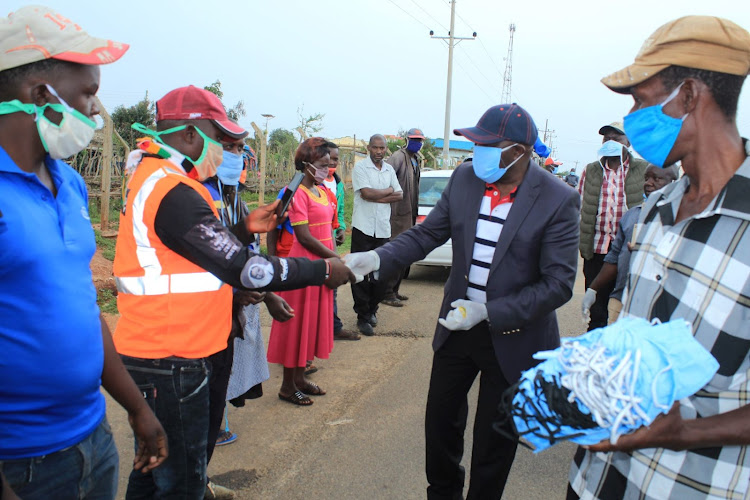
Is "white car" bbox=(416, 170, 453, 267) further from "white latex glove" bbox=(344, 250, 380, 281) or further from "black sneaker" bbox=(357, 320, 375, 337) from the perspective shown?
"white latex glove" bbox=(344, 250, 380, 281)

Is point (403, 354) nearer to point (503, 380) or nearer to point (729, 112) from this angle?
point (503, 380)

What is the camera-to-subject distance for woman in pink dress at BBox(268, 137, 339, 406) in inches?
169

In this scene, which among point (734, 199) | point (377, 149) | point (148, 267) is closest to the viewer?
point (734, 199)

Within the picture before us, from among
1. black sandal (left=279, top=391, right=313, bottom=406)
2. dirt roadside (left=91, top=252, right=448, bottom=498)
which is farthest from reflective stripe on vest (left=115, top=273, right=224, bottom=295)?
black sandal (left=279, top=391, right=313, bottom=406)

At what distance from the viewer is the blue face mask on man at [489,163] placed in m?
2.62

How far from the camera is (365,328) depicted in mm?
6078

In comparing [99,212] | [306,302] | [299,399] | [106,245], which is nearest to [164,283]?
[306,302]

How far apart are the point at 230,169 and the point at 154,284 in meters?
0.89

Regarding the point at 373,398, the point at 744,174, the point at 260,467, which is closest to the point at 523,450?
the point at 373,398

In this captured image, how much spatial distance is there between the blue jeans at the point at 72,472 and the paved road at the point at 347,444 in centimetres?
148

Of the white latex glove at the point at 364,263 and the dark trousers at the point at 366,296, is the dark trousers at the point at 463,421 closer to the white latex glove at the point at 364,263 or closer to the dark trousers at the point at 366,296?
the white latex glove at the point at 364,263

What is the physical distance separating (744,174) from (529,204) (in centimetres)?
118

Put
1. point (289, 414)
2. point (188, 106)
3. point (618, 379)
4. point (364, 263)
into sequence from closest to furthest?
1. point (618, 379)
2. point (188, 106)
3. point (364, 263)
4. point (289, 414)

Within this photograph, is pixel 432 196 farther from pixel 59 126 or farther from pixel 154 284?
pixel 59 126
